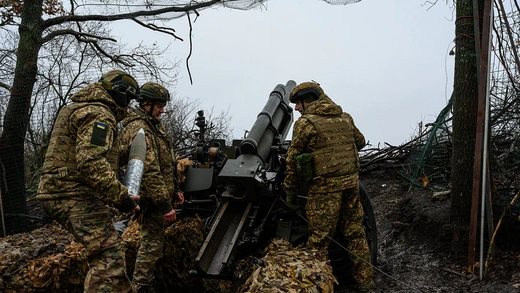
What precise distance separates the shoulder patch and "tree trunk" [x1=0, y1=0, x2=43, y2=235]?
15.6 feet

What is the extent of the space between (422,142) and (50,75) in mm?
8299

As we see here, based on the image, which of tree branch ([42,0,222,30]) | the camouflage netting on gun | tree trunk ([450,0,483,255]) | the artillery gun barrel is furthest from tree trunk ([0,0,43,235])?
tree trunk ([450,0,483,255])

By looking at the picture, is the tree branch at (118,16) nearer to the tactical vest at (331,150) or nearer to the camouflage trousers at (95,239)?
the tactical vest at (331,150)

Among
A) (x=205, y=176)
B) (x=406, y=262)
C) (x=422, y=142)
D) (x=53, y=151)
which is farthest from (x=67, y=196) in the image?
(x=422, y=142)

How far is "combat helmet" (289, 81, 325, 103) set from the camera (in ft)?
16.5

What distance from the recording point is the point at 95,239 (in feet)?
12.2

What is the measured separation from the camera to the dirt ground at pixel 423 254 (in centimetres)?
465

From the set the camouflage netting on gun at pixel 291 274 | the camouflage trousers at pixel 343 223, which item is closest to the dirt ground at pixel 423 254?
the camouflage trousers at pixel 343 223

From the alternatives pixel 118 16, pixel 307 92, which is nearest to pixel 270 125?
pixel 307 92

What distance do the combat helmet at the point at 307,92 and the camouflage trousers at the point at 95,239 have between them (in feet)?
7.55

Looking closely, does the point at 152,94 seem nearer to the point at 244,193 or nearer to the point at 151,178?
the point at 151,178

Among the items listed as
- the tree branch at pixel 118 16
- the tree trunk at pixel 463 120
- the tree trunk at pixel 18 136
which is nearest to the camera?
the tree trunk at pixel 463 120

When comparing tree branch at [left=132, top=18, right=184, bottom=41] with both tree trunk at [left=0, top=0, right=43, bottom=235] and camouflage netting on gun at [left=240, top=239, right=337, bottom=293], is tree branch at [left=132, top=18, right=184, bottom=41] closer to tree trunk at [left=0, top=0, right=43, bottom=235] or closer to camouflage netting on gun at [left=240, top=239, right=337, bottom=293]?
tree trunk at [left=0, top=0, right=43, bottom=235]

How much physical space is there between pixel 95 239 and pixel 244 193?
68.2 inches
